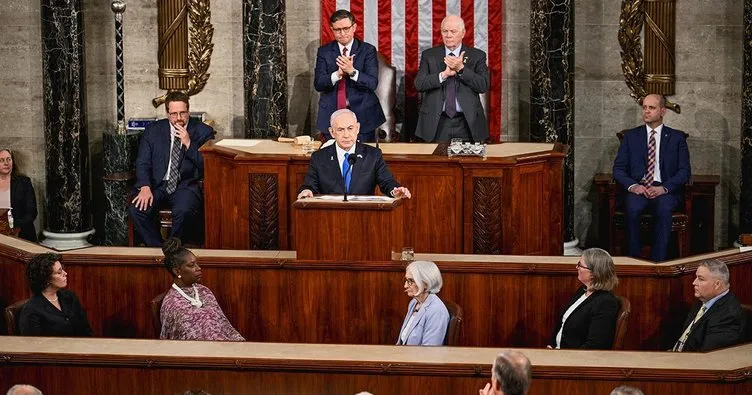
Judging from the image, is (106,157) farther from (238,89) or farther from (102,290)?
(102,290)

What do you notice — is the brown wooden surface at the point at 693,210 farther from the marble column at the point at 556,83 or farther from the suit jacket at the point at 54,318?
the suit jacket at the point at 54,318

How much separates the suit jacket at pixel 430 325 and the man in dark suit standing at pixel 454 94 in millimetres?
3809

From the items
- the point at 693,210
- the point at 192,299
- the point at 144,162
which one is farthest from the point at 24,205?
the point at 693,210

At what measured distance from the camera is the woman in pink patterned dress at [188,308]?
8.06 metres

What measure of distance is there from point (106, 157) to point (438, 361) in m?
5.89

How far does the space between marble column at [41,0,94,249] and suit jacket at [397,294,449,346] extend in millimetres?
5477

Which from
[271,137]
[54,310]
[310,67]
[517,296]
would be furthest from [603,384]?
[310,67]

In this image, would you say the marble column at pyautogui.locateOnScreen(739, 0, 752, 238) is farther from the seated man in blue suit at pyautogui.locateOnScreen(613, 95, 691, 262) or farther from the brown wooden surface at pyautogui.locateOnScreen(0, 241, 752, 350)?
the brown wooden surface at pyautogui.locateOnScreen(0, 241, 752, 350)

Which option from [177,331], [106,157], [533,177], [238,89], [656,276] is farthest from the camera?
[238,89]

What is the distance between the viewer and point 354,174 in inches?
384

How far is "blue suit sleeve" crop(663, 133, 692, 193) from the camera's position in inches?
453

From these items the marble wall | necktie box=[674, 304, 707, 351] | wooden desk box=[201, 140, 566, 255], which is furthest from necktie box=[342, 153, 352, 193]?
the marble wall

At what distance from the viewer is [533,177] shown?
1045 cm

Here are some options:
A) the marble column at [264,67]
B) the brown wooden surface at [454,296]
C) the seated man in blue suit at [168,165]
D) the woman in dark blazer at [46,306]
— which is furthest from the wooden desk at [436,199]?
the woman in dark blazer at [46,306]
